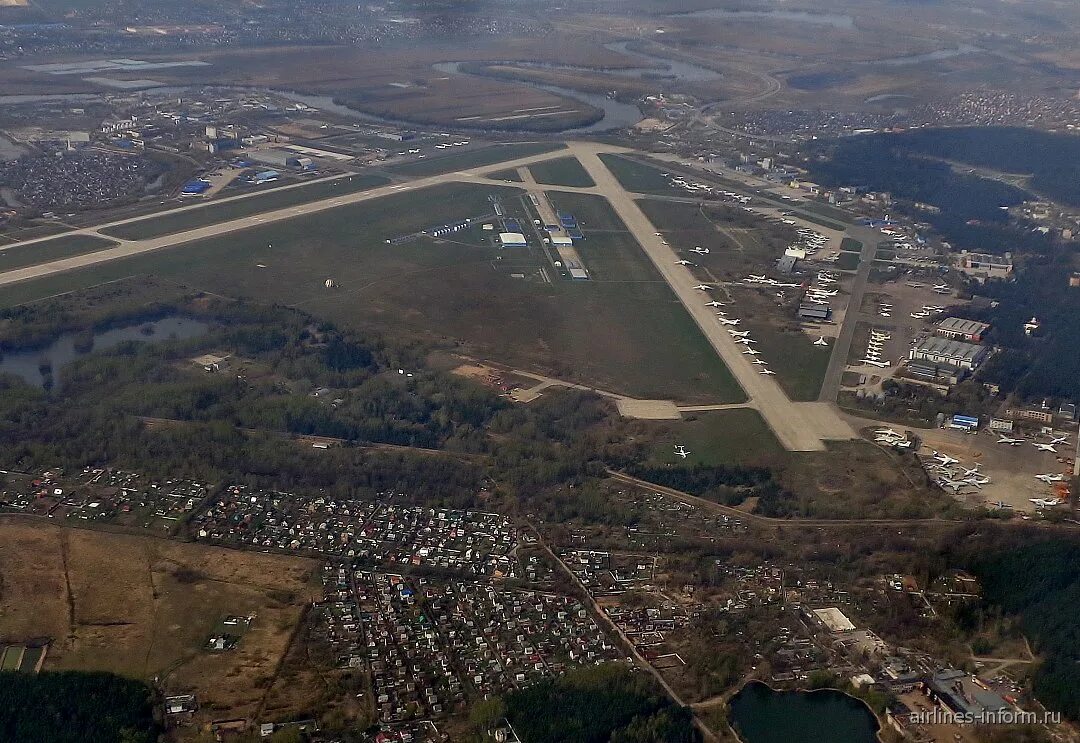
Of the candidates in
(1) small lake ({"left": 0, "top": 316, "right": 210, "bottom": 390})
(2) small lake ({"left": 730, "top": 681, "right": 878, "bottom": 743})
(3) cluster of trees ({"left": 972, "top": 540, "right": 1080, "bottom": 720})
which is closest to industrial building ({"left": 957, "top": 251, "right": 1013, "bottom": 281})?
(3) cluster of trees ({"left": 972, "top": 540, "right": 1080, "bottom": 720})

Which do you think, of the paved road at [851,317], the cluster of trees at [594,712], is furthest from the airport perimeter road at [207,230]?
the cluster of trees at [594,712]

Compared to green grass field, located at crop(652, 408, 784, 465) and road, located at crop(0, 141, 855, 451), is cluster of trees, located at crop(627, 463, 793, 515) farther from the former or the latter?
road, located at crop(0, 141, 855, 451)

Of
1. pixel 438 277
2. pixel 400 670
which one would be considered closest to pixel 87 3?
pixel 438 277

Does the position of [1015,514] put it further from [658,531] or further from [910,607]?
[658,531]

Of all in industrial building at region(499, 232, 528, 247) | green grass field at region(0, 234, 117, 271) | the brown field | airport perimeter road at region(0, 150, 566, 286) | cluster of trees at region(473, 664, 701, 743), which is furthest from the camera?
industrial building at region(499, 232, 528, 247)

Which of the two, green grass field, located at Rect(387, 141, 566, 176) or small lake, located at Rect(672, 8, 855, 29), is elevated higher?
small lake, located at Rect(672, 8, 855, 29)

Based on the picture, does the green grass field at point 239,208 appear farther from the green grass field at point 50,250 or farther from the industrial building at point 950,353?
the industrial building at point 950,353

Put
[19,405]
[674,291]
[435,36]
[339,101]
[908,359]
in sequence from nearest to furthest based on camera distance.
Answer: [19,405]
[908,359]
[674,291]
[339,101]
[435,36]
